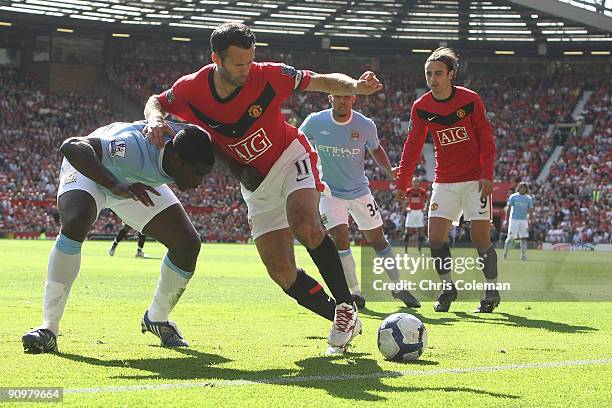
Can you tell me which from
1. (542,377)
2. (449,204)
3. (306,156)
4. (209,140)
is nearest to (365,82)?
(306,156)

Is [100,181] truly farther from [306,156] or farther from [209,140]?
[306,156]

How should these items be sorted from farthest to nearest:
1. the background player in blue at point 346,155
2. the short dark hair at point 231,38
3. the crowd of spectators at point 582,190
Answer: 1. the crowd of spectators at point 582,190
2. the background player in blue at point 346,155
3. the short dark hair at point 231,38

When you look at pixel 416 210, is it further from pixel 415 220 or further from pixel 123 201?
pixel 123 201

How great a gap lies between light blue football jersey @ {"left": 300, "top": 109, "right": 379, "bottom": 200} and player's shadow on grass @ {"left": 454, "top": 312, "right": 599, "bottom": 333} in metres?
2.22

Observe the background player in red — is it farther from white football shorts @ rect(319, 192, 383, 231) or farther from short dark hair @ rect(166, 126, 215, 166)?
short dark hair @ rect(166, 126, 215, 166)

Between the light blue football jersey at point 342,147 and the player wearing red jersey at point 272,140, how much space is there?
14.5ft

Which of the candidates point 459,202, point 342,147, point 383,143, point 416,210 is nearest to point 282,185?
point 459,202

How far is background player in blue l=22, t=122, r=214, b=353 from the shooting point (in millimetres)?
6035

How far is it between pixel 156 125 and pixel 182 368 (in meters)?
1.61

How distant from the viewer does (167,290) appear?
23.1 ft

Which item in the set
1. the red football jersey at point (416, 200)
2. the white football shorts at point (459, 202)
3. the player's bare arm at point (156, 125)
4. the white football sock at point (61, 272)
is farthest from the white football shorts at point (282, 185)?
the red football jersey at point (416, 200)

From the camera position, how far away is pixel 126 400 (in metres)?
4.42

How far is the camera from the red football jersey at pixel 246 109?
21.3 ft

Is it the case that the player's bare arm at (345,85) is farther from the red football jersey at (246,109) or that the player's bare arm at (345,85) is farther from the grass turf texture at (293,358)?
the grass turf texture at (293,358)
